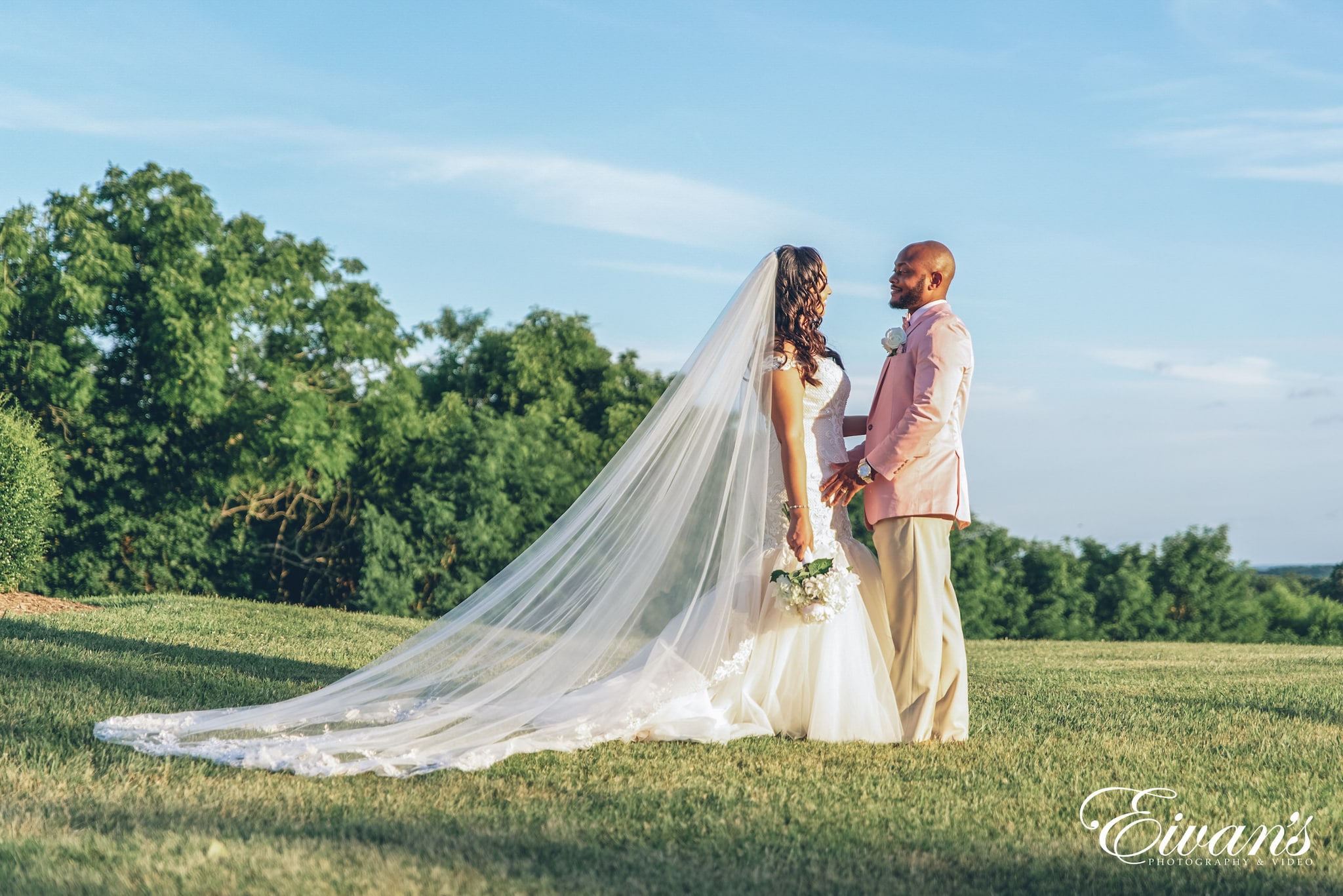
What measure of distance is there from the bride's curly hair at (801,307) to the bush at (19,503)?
13.3 m

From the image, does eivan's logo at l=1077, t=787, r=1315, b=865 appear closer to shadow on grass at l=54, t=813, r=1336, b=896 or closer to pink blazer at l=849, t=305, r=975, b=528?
shadow on grass at l=54, t=813, r=1336, b=896

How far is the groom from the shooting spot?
587 centimetres

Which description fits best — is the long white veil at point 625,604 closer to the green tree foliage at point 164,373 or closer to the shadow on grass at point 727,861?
the shadow on grass at point 727,861

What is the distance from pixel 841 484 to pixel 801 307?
3.45 ft

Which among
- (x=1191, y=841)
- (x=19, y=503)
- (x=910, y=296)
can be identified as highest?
(x=910, y=296)

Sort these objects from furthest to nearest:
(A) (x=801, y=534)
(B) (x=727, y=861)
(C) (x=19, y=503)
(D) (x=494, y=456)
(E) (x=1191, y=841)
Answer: (D) (x=494, y=456) < (C) (x=19, y=503) < (A) (x=801, y=534) < (E) (x=1191, y=841) < (B) (x=727, y=861)

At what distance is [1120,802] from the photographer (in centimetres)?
470

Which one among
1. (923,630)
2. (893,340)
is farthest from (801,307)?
(923,630)

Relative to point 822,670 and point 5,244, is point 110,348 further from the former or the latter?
point 822,670

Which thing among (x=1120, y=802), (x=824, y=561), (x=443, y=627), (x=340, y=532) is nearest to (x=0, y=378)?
(x=340, y=532)

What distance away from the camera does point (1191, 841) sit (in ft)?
13.8

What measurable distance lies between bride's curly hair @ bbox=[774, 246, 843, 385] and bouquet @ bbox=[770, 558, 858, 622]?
1.12 m

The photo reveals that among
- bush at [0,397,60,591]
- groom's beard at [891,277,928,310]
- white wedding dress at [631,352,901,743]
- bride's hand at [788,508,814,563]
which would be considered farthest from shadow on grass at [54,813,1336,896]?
bush at [0,397,60,591]

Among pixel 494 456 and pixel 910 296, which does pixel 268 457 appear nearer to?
pixel 494 456
